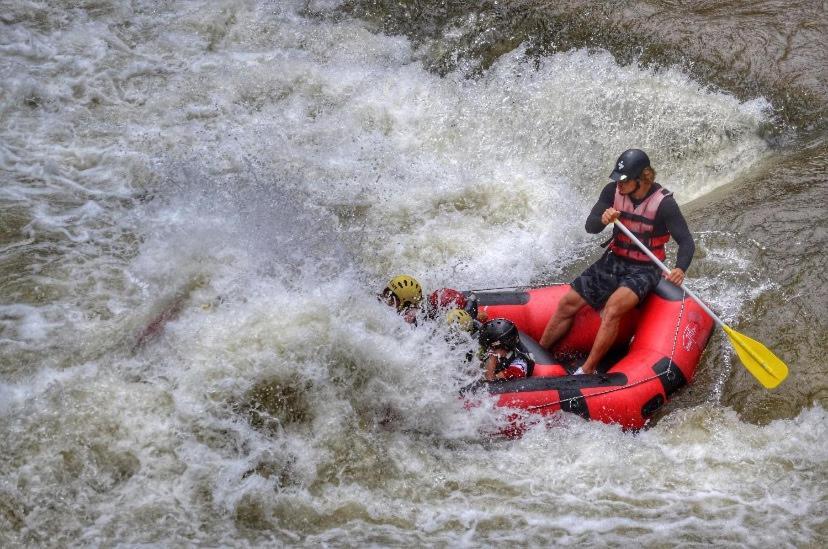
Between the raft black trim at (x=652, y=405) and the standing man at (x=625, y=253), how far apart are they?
46 centimetres

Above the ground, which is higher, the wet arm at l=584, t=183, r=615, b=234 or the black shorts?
the wet arm at l=584, t=183, r=615, b=234

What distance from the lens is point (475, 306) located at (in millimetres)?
5402

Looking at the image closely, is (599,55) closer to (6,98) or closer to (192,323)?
(192,323)

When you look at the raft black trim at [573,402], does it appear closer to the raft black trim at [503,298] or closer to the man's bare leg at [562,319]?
the man's bare leg at [562,319]

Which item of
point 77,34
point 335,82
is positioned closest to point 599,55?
point 335,82

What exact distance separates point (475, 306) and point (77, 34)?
621 centimetres

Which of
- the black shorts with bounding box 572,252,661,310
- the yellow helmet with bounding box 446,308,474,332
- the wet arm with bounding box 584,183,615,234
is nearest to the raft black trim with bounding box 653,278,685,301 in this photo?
the black shorts with bounding box 572,252,661,310

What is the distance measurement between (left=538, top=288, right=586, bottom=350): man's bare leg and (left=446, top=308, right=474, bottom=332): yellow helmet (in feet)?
2.74

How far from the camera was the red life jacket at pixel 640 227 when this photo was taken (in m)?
5.21

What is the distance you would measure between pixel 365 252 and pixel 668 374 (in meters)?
2.76

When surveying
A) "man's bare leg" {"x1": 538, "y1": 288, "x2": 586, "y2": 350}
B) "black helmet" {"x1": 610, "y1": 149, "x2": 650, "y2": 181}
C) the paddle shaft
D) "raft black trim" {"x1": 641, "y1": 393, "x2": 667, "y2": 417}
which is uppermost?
"black helmet" {"x1": 610, "y1": 149, "x2": 650, "y2": 181}

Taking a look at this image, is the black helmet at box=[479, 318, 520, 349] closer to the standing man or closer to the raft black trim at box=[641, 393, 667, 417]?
the standing man

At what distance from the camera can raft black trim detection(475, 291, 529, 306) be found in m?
5.86

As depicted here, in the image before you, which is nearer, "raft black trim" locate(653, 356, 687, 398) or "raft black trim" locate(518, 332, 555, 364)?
"raft black trim" locate(653, 356, 687, 398)
